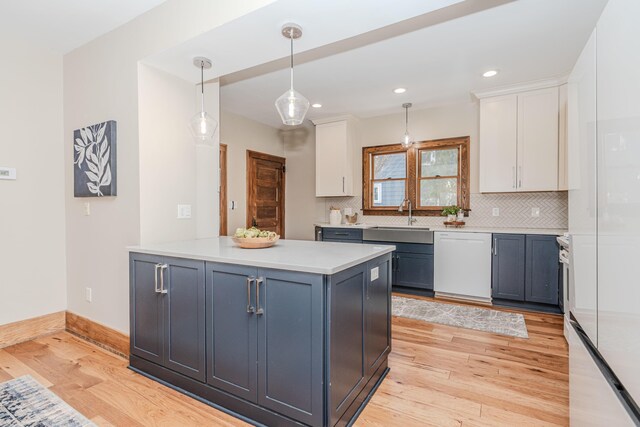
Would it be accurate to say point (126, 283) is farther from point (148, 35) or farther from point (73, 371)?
point (148, 35)

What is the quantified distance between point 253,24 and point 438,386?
2.65 m

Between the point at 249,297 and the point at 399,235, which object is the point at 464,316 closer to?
the point at 399,235

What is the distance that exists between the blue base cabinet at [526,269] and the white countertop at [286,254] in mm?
2291

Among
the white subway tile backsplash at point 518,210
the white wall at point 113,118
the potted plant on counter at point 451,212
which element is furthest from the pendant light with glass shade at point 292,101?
the white subway tile backsplash at point 518,210

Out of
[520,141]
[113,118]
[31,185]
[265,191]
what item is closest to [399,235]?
[520,141]

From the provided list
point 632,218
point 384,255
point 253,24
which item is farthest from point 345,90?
point 632,218

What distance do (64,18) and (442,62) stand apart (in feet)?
10.8

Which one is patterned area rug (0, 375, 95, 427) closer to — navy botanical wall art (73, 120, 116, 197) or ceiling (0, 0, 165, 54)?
navy botanical wall art (73, 120, 116, 197)

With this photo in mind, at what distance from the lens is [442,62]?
329cm

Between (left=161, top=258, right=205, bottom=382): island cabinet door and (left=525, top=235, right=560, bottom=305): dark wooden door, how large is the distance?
3.56 m

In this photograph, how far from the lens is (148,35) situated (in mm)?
2432

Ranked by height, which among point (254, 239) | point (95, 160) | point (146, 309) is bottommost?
point (146, 309)

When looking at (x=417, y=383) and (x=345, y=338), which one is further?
(x=417, y=383)

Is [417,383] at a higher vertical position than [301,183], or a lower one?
lower
